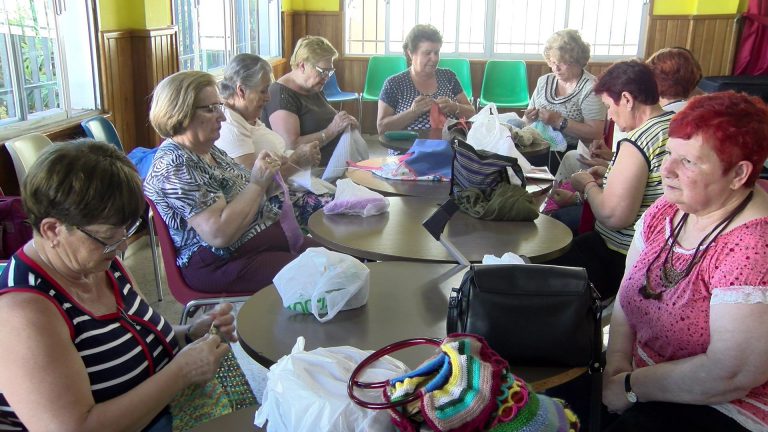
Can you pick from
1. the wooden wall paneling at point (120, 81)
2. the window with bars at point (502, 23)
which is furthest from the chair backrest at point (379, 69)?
the wooden wall paneling at point (120, 81)

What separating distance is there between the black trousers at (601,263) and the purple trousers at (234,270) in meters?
1.01

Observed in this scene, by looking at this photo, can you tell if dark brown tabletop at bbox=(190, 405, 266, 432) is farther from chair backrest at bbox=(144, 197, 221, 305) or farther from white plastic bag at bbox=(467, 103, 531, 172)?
white plastic bag at bbox=(467, 103, 531, 172)

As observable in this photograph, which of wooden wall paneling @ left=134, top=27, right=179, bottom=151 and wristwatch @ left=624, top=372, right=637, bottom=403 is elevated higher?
wooden wall paneling @ left=134, top=27, right=179, bottom=151

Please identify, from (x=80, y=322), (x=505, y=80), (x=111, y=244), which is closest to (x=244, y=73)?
(x=111, y=244)

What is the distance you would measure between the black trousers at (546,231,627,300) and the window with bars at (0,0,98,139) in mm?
2613

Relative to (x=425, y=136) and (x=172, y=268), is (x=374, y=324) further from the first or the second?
(x=425, y=136)

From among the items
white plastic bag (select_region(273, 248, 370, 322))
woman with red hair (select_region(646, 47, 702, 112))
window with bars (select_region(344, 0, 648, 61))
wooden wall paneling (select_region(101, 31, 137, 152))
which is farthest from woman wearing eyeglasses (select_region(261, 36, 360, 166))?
window with bars (select_region(344, 0, 648, 61))

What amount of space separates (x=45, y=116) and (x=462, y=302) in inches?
123

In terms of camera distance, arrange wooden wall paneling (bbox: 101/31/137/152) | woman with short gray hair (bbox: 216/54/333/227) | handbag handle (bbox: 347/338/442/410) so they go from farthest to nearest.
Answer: wooden wall paneling (bbox: 101/31/137/152), woman with short gray hair (bbox: 216/54/333/227), handbag handle (bbox: 347/338/442/410)

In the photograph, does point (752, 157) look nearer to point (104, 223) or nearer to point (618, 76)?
point (618, 76)

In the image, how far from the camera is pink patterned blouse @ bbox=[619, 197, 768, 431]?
4.58ft

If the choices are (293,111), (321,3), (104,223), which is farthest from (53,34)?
(321,3)

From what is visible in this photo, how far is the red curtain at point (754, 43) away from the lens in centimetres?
743

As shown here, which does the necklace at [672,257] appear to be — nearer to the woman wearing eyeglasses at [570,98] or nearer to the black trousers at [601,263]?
the black trousers at [601,263]
